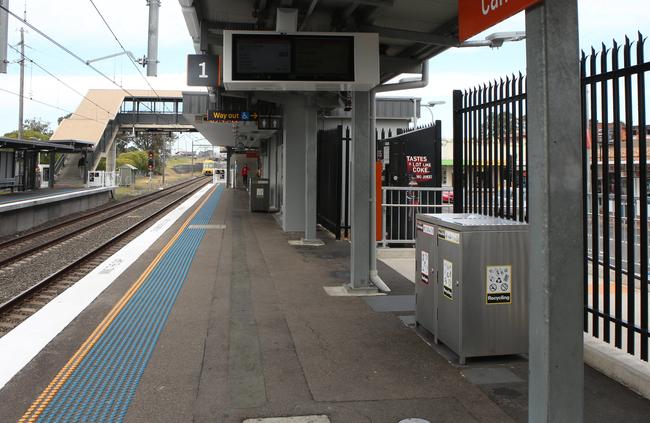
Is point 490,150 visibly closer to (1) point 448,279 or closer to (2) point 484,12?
(1) point 448,279

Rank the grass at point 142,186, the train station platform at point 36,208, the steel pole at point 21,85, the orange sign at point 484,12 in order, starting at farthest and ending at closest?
1. the grass at point 142,186
2. the steel pole at point 21,85
3. the train station platform at point 36,208
4. the orange sign at point 484,12

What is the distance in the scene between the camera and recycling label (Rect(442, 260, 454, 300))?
16.3 feet

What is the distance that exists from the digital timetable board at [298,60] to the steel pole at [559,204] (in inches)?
156

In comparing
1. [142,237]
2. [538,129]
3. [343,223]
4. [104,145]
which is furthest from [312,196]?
[104,145]

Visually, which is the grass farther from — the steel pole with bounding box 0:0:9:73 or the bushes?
the steel pole with bounding box 0:0:9:73

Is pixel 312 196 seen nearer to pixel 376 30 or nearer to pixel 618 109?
pixel 376 30

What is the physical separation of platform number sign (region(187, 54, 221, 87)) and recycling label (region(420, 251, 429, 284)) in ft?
17.7

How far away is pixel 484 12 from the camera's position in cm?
320

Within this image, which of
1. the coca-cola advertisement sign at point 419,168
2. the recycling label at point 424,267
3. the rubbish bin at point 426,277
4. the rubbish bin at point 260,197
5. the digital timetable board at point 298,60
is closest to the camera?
the rubbish bin at point 426,277

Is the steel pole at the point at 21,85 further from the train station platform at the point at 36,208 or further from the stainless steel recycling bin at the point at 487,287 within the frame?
the stainless steel recycling bin at the point at 487,287

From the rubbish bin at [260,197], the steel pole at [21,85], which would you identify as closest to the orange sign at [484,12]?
the rubbish bin at [260,197]

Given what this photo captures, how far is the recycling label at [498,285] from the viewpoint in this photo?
483 centimetres

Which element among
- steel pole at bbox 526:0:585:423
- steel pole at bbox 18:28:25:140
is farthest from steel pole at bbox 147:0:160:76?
steel pole at bbox 18:28:25:140

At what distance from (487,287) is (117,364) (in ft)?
11.0
